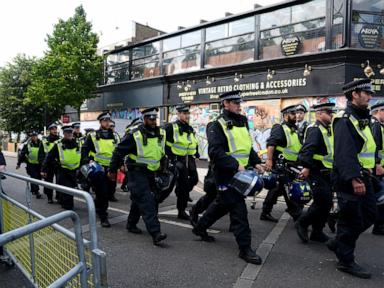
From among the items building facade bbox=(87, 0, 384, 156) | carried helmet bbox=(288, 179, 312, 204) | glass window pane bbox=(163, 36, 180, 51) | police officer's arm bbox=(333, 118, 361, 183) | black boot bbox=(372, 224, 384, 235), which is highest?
glass window pane bbox=(163, 36, 180, 51)

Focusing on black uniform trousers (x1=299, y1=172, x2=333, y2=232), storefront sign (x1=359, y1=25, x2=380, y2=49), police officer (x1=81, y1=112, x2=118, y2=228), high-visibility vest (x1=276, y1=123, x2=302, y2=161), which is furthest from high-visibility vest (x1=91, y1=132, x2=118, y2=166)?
storefront sign (x1=359, y1=25, x2=380, y2=49)

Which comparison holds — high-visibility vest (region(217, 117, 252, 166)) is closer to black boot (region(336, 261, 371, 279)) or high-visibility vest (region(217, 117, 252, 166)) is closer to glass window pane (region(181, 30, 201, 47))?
black boot (region(336, 261, 371, 279))

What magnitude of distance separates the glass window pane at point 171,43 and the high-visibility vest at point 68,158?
13.7 m

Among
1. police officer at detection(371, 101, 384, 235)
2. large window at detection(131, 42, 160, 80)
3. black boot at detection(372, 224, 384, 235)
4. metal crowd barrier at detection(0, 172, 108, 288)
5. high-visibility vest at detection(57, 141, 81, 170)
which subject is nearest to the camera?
metal crowd barrier at detection(0, 172, 108, 288)

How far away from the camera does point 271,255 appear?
4941 millimetres

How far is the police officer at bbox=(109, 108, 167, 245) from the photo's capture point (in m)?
5.53

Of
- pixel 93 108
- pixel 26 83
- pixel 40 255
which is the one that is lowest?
pixel 40 255

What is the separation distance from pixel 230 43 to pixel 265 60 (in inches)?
97.6

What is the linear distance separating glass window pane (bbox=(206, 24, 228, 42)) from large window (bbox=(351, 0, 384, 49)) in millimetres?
5956

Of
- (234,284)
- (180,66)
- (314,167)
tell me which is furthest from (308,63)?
(234,284)

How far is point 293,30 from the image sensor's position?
15.6 m

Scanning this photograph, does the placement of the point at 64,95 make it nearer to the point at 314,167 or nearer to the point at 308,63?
the point at 308,63

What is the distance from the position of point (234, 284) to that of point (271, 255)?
109cm

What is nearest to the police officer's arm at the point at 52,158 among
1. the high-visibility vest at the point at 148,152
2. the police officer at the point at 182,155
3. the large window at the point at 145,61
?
the police officer at the point at 182,155
